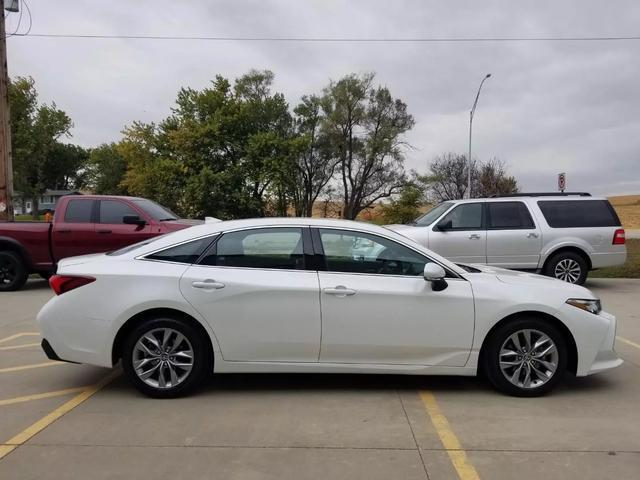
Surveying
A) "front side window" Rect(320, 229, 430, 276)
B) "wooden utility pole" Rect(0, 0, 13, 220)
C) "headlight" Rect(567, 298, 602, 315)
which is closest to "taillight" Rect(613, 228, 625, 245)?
"headlight" Rect(567, 298, 602, 315)

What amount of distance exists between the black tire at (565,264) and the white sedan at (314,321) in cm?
631

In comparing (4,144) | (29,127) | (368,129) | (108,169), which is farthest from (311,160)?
(4,144)

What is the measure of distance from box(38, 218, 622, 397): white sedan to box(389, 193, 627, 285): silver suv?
5.91 m

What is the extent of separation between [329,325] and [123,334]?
174 centimetres

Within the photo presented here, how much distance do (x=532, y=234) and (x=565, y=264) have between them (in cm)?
92

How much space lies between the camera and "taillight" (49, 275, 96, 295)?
4652mm

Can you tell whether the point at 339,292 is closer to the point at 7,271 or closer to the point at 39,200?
the point at 7,271

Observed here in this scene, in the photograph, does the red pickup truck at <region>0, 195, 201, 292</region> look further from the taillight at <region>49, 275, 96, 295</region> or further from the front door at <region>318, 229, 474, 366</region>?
the front door at <region>318, 229, 474, 366</region>

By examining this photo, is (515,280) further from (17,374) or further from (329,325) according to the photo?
(17,374)

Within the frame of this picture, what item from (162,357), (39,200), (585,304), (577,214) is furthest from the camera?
(39,200)

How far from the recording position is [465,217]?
35.5ft

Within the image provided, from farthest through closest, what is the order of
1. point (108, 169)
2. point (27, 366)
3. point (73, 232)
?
1. point (108, 169)
2. point (73, 232)
3. point (27, 366)

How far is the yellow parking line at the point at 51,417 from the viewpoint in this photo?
3736 mm

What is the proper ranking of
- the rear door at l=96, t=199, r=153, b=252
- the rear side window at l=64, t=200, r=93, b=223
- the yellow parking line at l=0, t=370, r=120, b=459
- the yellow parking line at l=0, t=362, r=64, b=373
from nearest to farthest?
1. the yellow parking line at l=0, t=370, r=120, b=459
2. the yellow parking line at l=0, t=362, r=64, b=373
3. the rear door at l=96, t=199, r=153, b=252
4. the rear side window at l=64, t=200, r=93, b=223
